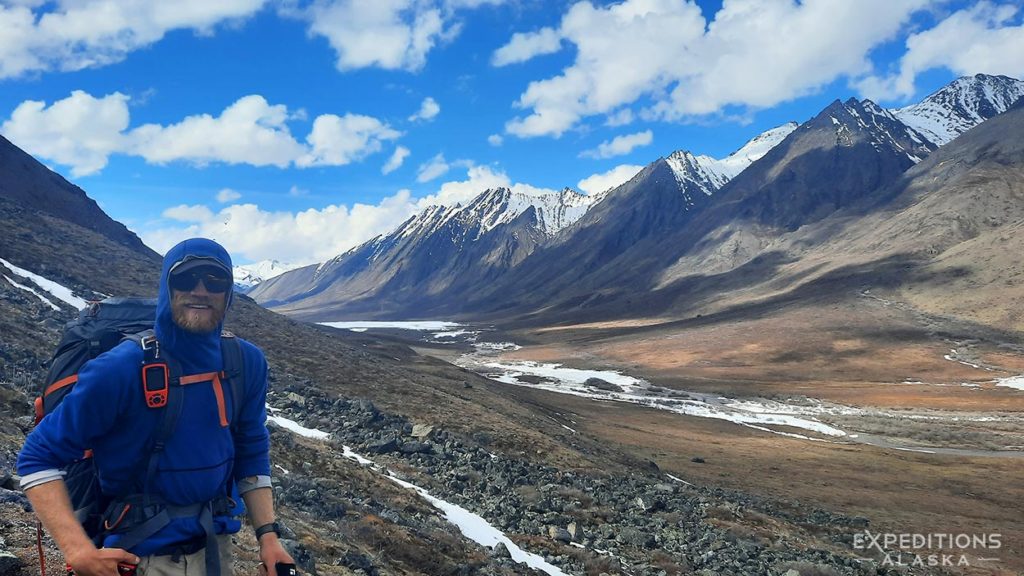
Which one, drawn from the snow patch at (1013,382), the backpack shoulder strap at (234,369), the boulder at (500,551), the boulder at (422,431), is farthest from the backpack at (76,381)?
the snow patch at (1013,382)

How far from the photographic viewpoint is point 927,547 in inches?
869

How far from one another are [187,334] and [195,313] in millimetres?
148

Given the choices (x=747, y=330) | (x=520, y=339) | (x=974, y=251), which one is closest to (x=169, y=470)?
(x=747, y=330)

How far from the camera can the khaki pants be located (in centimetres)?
369

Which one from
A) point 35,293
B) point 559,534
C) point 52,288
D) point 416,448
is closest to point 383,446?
point 416,448

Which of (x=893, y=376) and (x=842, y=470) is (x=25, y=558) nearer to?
(x=842, y=470)

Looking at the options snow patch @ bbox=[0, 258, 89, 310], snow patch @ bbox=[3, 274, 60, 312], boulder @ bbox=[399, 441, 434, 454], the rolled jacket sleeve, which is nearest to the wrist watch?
the rolled jacket sleeve

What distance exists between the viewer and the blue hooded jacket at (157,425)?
134 inches

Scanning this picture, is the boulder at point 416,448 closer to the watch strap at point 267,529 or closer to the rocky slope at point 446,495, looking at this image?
the rocky slope at point 446,495

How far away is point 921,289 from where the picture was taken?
127750mm

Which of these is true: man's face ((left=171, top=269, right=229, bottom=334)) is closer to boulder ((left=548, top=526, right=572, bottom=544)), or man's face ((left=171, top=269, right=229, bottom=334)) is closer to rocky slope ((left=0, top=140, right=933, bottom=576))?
rocky slope ((left=0, top=140, right=933, bottom=576))

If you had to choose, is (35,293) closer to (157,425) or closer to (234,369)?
(234,369)

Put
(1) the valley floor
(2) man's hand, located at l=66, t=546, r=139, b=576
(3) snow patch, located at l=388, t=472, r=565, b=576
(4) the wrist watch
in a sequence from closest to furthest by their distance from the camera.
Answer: (2) man's hand, located at l=66, t=546, r=139, b=576 → (4) the wrist watch → (3) snow patch, located at l=388, t=472, r=565, b=576 → (1) the valley floor

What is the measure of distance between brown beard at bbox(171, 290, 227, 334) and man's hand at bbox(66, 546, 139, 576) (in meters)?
1.36
